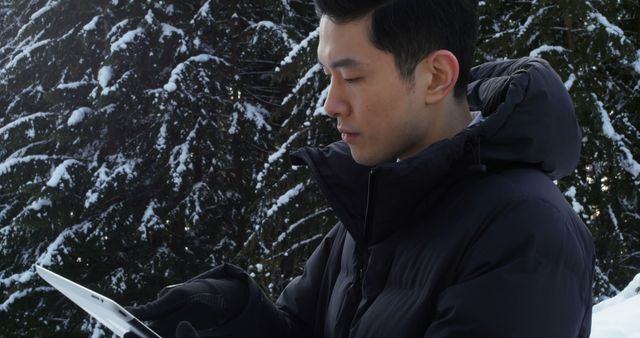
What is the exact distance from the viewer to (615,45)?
7629 mm

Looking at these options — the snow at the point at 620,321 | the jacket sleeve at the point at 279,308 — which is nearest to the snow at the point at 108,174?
the snow at the point at 620,321

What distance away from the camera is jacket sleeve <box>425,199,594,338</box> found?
4.29 ft

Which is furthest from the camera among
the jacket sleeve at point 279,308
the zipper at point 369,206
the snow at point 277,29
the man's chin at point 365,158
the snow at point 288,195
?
the snow at point 277,29

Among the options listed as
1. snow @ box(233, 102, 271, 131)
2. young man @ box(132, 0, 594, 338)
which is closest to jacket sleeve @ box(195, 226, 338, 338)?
young man @ box(132, 0, 594, 338)

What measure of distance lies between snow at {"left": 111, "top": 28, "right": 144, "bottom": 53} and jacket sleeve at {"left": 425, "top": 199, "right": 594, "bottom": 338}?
12.2 m

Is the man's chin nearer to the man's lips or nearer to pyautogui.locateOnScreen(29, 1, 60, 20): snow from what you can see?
the man's lips

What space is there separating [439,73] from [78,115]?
1252cm

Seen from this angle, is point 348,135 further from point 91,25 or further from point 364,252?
point 91,25

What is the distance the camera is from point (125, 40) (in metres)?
12.9

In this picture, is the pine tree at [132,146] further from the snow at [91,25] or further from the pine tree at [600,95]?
the pine tree at [600,95]

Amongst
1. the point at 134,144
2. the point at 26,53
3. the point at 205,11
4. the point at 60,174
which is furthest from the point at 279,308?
the point at 26,53

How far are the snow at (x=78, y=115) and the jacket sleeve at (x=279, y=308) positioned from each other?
11.8 m

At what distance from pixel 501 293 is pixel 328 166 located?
69cm

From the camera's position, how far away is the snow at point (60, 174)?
12742 mm
